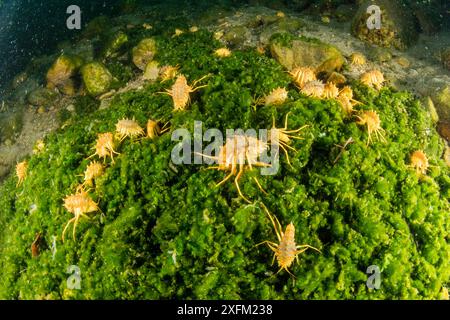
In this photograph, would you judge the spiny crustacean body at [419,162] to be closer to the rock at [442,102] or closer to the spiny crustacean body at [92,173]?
the rock at [442,102]

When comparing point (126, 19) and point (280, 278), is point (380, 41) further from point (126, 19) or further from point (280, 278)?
point (126, 19)

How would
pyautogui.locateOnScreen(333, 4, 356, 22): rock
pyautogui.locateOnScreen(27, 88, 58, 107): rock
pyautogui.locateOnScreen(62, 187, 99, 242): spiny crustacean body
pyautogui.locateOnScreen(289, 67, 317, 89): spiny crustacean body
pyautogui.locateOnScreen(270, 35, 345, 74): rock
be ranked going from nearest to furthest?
pyautogui.locateOnScreen(62, 187, 99, 242): spiny crustacean body, pyautogui.locateOnScreen(289, 67, 317, 89): spiny crustacean body, pyautogui.locateOnScreen(270, 35, 345, 74): rock, pyautogui.locateOnScreen(27, 88, 58, 107): rock, pyautogui.locateOnScreen(333, 4, 356, 22): rock

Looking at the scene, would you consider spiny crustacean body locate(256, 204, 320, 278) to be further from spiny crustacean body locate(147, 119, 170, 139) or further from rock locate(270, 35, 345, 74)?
rock locate(270, 35, 345, 74)

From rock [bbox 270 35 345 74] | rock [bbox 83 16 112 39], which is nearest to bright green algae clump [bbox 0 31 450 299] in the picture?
Answer: rock [bbox 270 35 345 74]

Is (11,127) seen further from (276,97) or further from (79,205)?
(276,97)

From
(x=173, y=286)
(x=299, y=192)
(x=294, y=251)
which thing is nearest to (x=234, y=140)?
(x=299, y=192)

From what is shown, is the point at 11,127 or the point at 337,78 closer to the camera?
the point at 337,78

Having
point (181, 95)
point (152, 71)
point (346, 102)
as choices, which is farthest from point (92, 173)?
point (346, 102)
